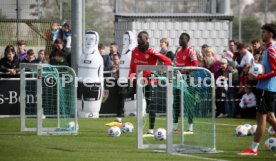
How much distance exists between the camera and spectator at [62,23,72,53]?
99.2 feet

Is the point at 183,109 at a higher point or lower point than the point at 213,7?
lower

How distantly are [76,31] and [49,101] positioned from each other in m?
3.28

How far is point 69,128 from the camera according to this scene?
21734mm

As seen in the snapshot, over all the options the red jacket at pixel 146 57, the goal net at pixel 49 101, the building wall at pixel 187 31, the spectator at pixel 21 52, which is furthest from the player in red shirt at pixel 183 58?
the building wall at pixel 187 31

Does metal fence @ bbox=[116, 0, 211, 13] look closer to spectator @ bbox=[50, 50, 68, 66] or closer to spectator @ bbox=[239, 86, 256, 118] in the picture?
spectator @ bbox=[50, 50, 68, 66]

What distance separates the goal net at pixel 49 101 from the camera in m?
21.4

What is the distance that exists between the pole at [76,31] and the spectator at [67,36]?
1.78 metres

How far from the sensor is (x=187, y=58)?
71.6 ft

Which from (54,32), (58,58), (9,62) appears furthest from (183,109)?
(54,32)

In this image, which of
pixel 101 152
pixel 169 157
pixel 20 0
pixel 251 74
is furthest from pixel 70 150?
pixel 20 0

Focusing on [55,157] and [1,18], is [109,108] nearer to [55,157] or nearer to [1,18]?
[1,18]

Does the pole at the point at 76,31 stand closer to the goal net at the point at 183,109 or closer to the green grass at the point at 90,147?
the green grass at the point at 90,147

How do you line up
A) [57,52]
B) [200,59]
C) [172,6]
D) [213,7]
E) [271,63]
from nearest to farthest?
[271,63]
[200,59]
[57,52]
[213,7]
[172,6]

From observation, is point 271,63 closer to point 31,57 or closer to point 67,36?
point 31,57
